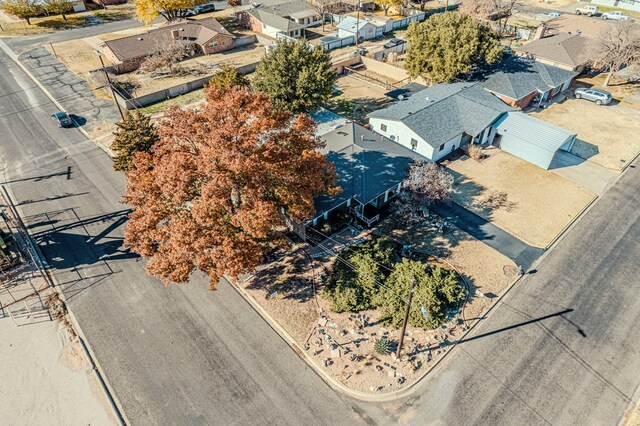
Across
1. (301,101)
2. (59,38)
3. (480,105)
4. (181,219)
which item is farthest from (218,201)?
(59,38)

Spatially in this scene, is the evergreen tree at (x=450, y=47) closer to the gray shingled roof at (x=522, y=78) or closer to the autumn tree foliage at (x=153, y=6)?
the gray shingled roof at (x=522, y=78)

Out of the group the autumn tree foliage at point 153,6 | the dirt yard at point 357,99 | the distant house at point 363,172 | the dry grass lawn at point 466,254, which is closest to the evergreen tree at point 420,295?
the dry grass lawn at point 466,254

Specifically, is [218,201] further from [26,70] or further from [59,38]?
[59,38]

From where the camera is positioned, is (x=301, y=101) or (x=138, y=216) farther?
(x=301, y=101)

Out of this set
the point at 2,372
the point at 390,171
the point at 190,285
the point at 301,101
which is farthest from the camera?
the point at 301,101

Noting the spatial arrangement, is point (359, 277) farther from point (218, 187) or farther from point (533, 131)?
point (533, 131)

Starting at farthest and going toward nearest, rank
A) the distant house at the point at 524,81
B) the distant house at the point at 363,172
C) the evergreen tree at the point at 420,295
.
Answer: the distant house at the point at 524,81 → the distant house at the point at 363,172 → the evergreen tree at the point at 420,295

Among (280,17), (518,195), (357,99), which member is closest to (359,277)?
(518,195)

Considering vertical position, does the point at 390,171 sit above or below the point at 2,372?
above
